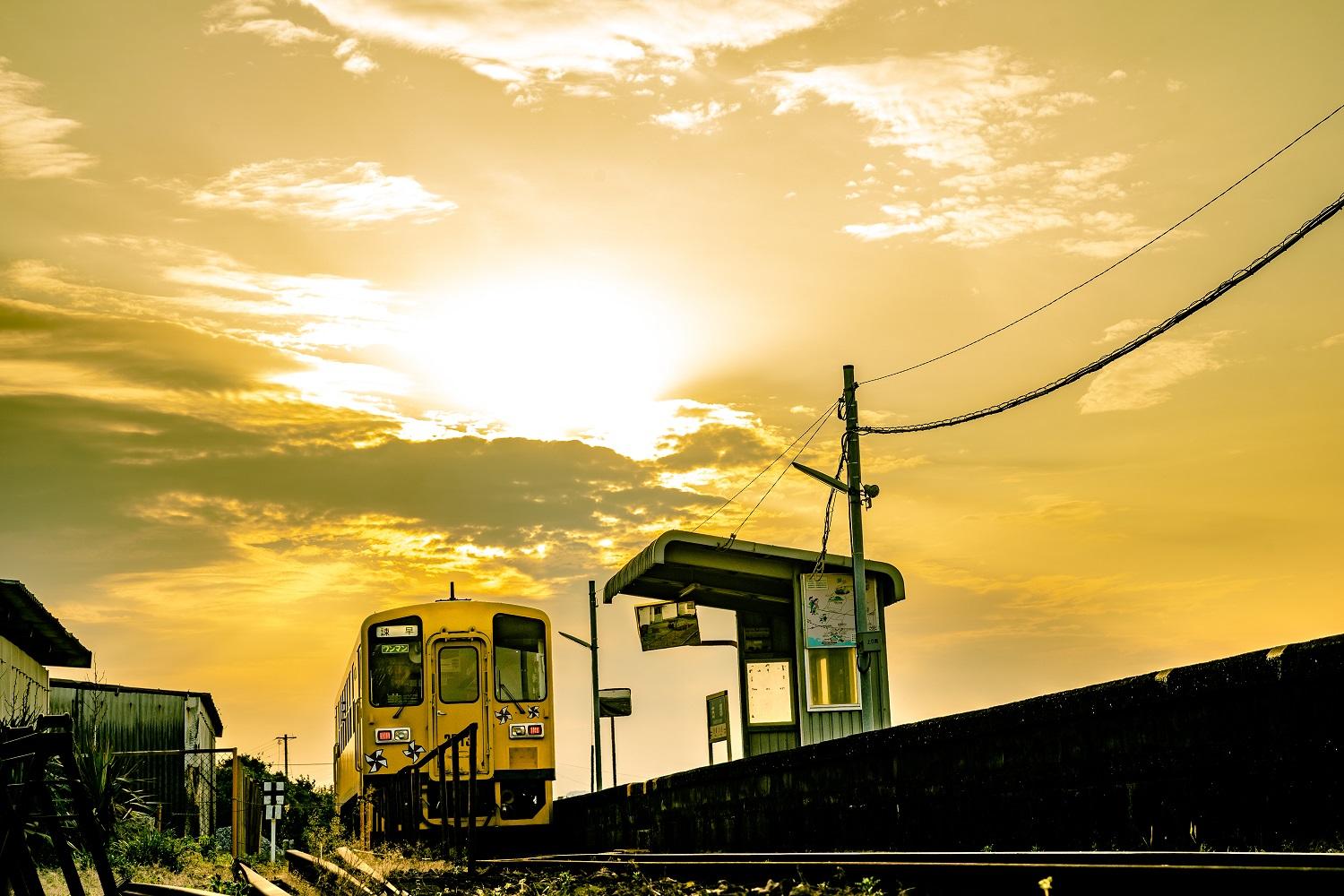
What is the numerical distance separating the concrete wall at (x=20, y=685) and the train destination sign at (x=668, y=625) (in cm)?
1226

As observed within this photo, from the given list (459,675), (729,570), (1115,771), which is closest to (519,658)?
(459,675)

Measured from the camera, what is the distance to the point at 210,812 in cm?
5384

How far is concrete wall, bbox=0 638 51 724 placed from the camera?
2739cm

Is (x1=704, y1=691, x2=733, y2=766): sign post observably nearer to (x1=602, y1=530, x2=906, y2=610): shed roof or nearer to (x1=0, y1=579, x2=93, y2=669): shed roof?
(x1=602, y1=530, x2=906, y2=610): shed roof

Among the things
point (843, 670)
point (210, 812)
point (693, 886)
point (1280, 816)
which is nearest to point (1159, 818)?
point (1280, 816)

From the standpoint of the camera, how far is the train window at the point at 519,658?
21.4 m

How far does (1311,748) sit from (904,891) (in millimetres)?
2290

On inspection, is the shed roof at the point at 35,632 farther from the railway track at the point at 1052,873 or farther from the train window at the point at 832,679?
the railway track at the point at 1052,873

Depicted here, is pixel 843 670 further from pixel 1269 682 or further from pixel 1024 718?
pixel 1269 682

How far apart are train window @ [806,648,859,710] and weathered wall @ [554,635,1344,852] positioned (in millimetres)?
11948

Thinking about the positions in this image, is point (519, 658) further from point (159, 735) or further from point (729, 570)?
point (159, 735)

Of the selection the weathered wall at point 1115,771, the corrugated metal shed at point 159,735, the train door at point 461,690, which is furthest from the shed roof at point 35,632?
the weathered wall at point 1115,771

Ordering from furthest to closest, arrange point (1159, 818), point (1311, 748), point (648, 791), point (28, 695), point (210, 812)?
point (210, 812) < point (28, 695) < point (648, 791) < point (1159, 818) < point (1311, 748)

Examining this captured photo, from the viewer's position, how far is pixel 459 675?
21.2 meters
